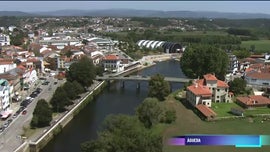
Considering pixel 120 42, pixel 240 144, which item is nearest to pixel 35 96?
pixel 240 144

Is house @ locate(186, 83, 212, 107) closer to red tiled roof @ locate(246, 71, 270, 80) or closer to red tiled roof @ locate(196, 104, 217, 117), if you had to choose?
red tiled roof @ locate(196, 104, 217, 117)

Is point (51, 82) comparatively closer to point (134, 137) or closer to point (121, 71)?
point (121, 71)

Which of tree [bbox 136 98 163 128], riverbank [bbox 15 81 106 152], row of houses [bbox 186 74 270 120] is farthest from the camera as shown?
row of houses [bbox 186 74 270 120]

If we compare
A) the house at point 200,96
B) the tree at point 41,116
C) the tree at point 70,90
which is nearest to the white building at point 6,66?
the tree at point 70,90

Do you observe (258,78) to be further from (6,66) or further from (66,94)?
(6,66)

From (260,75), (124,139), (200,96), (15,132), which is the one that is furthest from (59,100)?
(260,75)

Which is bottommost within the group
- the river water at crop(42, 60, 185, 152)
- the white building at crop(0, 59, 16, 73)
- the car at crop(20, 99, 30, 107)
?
the river water at crop(42, 60, 185, 152)

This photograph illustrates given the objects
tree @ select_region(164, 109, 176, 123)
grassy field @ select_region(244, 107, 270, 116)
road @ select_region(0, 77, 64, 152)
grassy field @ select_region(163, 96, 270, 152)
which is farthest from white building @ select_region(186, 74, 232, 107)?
road @ select_region(0, 77, 64, 152)

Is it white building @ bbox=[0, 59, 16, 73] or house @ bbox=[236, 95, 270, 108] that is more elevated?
white building @ bbox=[0, 59, 16, 73]
